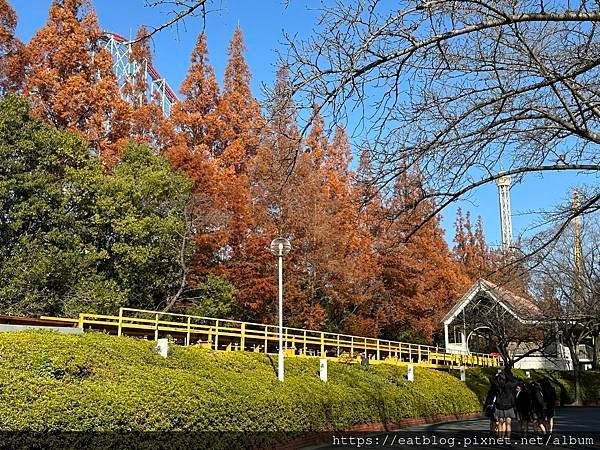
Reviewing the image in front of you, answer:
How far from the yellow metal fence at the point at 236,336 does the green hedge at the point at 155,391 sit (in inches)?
116

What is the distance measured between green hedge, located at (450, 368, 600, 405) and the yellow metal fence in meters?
2.58

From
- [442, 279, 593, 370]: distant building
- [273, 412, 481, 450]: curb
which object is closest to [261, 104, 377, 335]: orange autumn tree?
[442, 279, 593, 370]: distant building

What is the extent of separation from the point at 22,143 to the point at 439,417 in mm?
16356

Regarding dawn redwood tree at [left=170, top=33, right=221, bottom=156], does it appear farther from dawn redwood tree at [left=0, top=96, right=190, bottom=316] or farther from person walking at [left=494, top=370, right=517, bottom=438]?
person walking at [left=494, top=370, right=517, bottom=438]

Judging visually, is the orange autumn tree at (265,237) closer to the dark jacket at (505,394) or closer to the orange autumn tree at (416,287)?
the orange autumn tree at (416,287)

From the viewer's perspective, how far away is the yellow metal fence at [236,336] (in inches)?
707

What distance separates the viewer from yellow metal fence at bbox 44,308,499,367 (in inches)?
707

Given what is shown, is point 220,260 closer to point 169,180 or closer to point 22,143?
point 169,180

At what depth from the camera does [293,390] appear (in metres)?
14.3

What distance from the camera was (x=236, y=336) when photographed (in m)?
20.7

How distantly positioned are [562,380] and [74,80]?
27.8 metres

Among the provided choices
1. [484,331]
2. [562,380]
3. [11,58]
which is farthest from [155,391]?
[484,331]

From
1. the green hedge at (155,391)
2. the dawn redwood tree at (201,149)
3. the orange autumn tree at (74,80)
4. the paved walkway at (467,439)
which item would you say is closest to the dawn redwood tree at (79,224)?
the dawn redwood tree at (201,149)

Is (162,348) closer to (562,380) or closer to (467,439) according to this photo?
(467,439)
